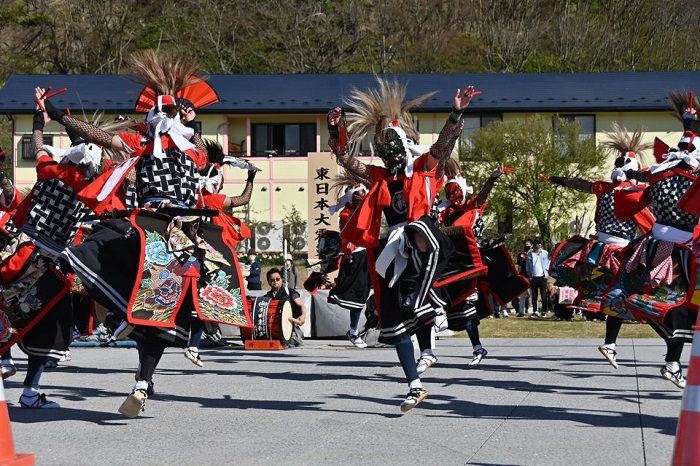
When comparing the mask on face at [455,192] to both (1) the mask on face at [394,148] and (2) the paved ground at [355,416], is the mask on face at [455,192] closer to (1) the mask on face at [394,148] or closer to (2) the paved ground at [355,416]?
(2) the paved ground at [355,416]

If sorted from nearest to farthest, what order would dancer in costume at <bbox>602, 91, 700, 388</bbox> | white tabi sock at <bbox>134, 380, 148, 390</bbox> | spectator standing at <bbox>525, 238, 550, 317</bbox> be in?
white tabi sock at <bbox>134, 380, 148, 390</bbox> < dancer in costume at <bbox>602, 91, 700, 388</bbox> < spectator standing at <bbox>525, 238, 550, 317</bbox>

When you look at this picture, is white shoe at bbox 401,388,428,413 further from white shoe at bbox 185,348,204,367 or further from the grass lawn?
the grass lawn

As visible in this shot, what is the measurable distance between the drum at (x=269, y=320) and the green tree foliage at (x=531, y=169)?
20.7 meters

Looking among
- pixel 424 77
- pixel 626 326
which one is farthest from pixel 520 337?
pixel 424 77

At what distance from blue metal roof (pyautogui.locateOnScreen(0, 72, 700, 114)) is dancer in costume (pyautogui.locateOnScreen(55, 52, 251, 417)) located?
3048 cm

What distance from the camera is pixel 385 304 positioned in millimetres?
7590

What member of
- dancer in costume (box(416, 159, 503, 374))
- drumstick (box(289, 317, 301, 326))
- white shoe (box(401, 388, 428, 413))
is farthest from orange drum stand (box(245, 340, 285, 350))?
white shoe (box(401, 388, 428, 413))

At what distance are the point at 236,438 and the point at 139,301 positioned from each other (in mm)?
1113

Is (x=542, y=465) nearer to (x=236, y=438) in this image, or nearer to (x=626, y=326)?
(x=236, y=438)

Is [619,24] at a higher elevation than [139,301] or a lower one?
higher

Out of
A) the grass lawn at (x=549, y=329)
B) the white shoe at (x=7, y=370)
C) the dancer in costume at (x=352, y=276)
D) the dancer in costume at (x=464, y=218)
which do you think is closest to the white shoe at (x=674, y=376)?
the dancer in costume at (x=464, y=218)

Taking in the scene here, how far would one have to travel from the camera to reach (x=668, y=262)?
8594mm

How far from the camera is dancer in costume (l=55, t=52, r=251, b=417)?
22.5 ft

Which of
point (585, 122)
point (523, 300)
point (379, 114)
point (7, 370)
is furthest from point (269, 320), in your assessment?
point (585, 122)
